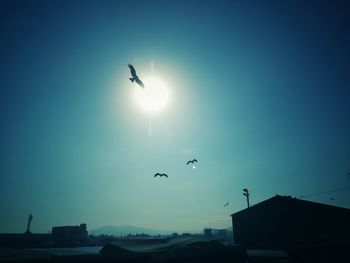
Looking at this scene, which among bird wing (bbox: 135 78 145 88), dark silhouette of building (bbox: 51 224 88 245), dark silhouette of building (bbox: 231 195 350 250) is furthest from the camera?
dark silhouette of building (bbox: 51 224 88 245)

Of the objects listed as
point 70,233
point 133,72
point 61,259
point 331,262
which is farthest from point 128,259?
point 70,233

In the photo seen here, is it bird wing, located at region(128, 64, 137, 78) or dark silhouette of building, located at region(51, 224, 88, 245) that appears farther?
dark silhouette of building, located at region(51, 224, 88, 245)

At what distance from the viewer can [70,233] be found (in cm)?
8475

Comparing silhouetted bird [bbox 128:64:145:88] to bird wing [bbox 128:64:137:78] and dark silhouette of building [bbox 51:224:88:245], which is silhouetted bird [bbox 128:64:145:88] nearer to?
bird wing [bbox 128:64:137:78]

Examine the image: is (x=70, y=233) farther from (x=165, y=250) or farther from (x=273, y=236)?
(x=165, y=250)

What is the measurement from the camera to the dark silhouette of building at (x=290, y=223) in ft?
107

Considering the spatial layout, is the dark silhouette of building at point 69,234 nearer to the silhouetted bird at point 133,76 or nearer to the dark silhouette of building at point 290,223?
the dark silhouette of building at point 290,223

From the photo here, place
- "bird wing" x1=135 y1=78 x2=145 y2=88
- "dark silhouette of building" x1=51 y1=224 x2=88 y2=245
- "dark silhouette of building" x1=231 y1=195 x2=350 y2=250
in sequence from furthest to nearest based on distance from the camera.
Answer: "dark silhouette of building" x1=51 y1=224 x2=88 y2=245, "dark silhouette of building" x1=231 y1=195 x2=350 y2=250, "bird wing" x1=135 y1=78 x2=145 y2=88

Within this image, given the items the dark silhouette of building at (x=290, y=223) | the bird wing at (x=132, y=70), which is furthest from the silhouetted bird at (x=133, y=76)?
the dark silhouette of building at (x=290, y=223)

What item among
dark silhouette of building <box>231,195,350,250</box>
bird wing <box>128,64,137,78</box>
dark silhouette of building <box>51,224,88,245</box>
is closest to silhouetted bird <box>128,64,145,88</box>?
bird wing <box>128,64,137,78</box>

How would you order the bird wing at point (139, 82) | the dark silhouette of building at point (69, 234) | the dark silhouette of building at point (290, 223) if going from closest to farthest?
the bird wing at point (139, 82), the dark silhouette of building at point (290, 223), the dark silhouette of building at point (69, 234)

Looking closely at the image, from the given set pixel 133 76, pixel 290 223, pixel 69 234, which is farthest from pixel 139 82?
pixel 69 234

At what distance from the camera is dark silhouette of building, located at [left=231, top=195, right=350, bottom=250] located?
107ft

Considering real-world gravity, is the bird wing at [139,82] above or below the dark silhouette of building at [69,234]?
above
